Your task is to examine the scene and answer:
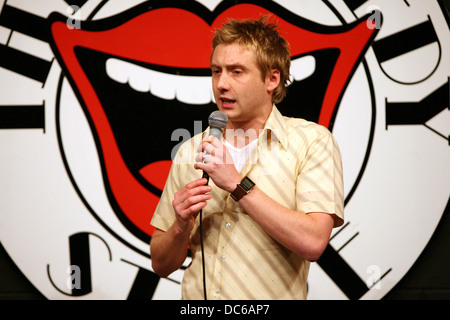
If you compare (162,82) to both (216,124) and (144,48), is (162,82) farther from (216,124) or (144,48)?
(216,124)

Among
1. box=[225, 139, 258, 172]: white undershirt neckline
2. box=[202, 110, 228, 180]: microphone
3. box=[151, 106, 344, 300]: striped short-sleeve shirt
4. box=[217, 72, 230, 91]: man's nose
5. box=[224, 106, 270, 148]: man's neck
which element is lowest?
box=[151, 106, 344, 300]: striped short-sleeve shirt

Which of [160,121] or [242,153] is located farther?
[160,121]

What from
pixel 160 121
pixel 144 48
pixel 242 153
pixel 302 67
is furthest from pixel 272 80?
pixel 144 48

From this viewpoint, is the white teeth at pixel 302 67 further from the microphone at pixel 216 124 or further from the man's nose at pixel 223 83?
the microphone at pixel 216 124

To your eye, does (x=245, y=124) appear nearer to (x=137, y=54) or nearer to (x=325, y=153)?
(x=325, y=153)

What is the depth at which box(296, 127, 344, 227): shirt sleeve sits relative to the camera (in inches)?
53.2

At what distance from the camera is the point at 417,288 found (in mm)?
2549

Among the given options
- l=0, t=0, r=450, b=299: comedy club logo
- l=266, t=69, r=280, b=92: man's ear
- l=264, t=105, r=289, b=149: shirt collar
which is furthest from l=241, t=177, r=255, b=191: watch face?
l=0, t=0, r=450, b=299: comedy club logo

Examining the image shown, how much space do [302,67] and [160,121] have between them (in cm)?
85

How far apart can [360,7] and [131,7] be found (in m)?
1.29

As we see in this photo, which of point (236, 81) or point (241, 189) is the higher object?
point (236, 81)

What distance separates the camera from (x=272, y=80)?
158 centimetres

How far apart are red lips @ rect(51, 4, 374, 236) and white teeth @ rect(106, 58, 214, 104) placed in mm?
64

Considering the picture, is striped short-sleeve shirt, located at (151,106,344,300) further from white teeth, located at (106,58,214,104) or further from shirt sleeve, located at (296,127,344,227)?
white teeth, located at (106,58,214,104)
